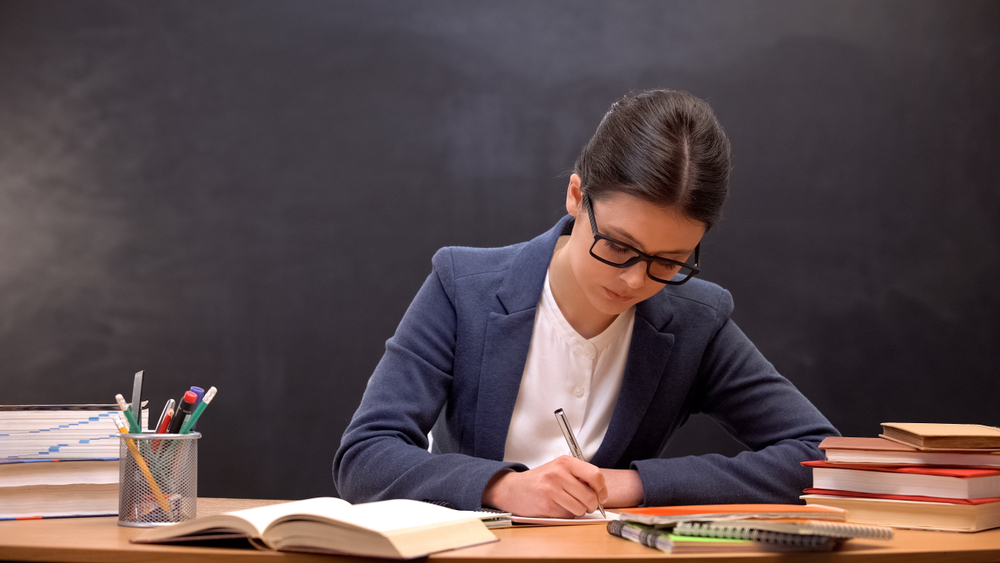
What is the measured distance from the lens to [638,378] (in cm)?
138

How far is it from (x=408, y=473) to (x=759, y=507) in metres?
0.48

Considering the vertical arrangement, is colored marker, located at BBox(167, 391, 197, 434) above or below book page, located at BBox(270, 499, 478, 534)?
above

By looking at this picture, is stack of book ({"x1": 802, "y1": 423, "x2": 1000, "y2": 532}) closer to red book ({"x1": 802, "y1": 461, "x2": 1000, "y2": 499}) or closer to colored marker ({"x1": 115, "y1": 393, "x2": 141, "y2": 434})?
red book ({"x1": 802, "y1": 461, "x2": 1000, "y2": 499})

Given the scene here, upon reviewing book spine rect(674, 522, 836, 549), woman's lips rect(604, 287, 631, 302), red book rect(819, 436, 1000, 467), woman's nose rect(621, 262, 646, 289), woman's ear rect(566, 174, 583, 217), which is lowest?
book spine rect(674, 522, 836, 549)

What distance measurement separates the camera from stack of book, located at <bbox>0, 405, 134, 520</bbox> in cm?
94

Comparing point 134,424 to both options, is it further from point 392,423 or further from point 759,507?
point 759,507

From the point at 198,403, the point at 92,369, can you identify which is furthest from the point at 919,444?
the point at 92,369

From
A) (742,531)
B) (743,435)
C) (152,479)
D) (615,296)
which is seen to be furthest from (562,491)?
(743,435)

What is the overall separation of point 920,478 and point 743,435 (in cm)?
49

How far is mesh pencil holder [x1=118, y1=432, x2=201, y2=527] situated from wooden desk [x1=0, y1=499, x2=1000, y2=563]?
4 centimetres

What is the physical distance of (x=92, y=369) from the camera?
2.29m

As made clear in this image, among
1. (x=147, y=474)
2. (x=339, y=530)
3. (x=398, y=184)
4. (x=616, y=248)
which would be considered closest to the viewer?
(x=339, y=530)

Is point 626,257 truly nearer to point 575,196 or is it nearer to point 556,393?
point 575,196

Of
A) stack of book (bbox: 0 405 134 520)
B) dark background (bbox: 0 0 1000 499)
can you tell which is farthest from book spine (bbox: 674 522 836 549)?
dark background (bbox: 0 0 1000 499)
